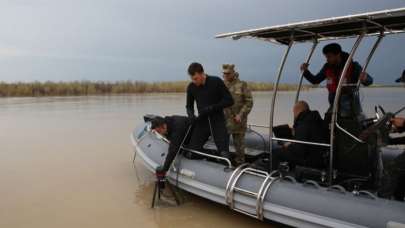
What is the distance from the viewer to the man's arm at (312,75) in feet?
14.2

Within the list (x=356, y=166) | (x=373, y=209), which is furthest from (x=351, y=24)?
(x=373, y=209)

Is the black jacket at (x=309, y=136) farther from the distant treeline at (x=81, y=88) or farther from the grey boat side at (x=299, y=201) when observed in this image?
the distant treeline at (x=81, y=88)

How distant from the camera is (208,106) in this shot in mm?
4305

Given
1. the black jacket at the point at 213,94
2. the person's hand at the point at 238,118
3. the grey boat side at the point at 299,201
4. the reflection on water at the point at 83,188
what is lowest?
the reflection on water at the point at 83,188

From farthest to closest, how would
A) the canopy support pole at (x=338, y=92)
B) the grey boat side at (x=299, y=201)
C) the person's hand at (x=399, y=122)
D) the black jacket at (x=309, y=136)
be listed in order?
1. the black jacket at (x=309, y=136)
2. the canopy support pole at (x=338, y=92)
3. the person's hand at (x=399, y=122)
4. the grey boat side at (x=299, y=201)

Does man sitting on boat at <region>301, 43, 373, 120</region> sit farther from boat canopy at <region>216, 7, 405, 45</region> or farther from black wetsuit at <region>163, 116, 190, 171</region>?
black wetsuit at <region>163, 116, 190, 171</region>

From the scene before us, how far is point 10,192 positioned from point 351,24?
4.36 m

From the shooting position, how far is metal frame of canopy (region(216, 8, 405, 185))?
338 centimetres

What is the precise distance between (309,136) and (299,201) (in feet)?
2.64

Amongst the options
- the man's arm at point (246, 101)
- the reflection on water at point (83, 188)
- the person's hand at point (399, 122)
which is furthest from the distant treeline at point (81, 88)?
the person's hand at point (399, 122)

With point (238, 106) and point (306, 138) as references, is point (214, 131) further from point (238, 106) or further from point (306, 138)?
point (306, 138)

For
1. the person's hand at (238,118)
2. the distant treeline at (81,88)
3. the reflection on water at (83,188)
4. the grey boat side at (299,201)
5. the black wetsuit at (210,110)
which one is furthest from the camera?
the distant treeline at (81,88)

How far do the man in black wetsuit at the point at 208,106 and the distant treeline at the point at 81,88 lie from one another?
711 inches

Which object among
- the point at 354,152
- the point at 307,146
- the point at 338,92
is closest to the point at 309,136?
the point at 307,146
